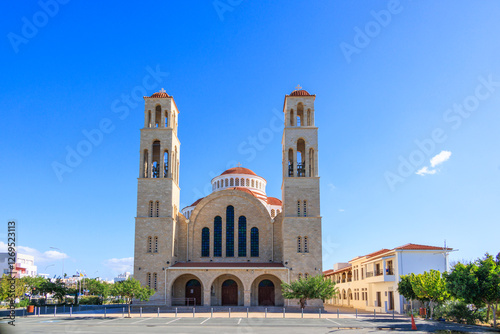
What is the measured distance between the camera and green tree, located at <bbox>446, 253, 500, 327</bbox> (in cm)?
2347

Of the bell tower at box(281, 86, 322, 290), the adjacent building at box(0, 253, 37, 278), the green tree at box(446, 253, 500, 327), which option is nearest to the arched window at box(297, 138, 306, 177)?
the bell tower at box(281, 86, 322, 290)

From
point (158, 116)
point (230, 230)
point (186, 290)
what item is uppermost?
point (158, 116)

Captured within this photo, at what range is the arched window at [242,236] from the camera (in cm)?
4181

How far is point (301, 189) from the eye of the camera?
40062 millimetres

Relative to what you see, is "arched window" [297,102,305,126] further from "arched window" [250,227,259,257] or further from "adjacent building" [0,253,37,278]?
"adjacent building" [0,253,37,278]

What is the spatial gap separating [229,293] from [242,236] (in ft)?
17.1

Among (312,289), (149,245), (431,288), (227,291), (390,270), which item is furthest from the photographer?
(227,291)

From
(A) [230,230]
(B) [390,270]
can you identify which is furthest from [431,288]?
(A) [230,230]

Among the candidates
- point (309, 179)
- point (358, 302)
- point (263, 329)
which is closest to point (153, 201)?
point (309, 179)

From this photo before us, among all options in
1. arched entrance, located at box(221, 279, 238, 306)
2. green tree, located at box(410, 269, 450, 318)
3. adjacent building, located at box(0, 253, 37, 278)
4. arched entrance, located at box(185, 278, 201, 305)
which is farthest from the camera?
adjacent building, located at box(0, 253, 37, 278)

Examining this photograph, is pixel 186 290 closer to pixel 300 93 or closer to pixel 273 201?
pixel 273 201

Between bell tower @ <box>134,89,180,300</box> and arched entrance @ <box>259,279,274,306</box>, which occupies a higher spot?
bell tower @ <box>134,89,180,300</box>

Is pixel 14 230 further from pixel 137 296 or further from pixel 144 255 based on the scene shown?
pixel 144 255

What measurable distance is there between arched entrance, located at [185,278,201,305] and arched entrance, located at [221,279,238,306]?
2.15 m
